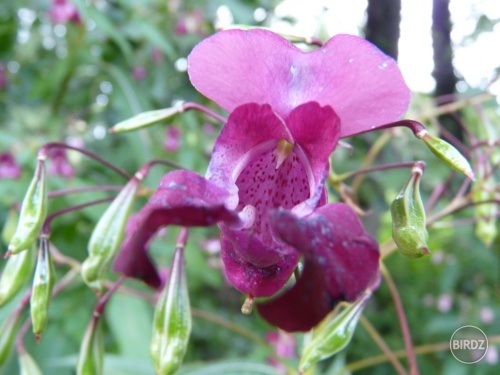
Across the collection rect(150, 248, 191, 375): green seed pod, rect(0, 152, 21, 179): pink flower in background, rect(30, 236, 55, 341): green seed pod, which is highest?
rect(30, 236, 55, 341): green seed pod

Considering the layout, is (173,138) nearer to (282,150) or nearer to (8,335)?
(8,335)

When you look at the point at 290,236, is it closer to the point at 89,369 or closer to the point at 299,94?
the point at 299,94

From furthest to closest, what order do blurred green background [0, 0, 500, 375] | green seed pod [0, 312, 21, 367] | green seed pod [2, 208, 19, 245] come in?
blurred green background [0, 0, 500, 375] → green seed pod [2, 208, 19, 245] → green seed pod [0, 312, 21, 367]

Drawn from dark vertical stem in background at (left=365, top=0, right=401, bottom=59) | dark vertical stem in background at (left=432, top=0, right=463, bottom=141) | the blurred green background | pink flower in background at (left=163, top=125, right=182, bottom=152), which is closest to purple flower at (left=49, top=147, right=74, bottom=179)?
the blurred green background

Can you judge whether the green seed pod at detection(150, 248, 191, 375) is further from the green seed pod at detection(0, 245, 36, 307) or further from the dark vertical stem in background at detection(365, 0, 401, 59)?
the dark vertical stem in background at detection(365, 0, 401, 59)

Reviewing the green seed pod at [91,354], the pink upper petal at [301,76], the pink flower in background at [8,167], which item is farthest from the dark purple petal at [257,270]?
the pink flower in background at [8,167]

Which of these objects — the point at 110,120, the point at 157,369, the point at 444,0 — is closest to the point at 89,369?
the point at 157,369

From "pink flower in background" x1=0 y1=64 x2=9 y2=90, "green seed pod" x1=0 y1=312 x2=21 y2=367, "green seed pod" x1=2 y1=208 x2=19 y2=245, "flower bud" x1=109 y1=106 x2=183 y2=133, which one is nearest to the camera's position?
"flower bud" x1=109 y1=106 x2=183 y2=133
